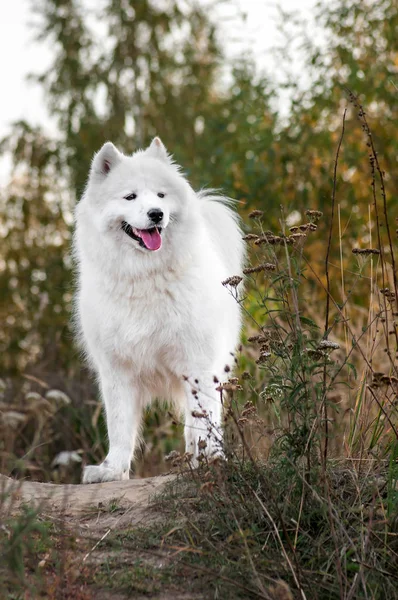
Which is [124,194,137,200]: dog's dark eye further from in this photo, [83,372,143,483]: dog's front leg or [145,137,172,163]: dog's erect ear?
[83,372,143,483]: dog's front leg

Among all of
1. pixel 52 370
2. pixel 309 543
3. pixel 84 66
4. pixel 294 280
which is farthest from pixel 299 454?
pixel 84 66

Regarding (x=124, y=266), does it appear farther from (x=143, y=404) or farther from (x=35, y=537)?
(x=35, y=537)

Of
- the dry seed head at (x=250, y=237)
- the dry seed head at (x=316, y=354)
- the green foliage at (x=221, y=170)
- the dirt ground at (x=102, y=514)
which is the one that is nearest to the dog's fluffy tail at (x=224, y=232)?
the green foliage at (x=221, y=170)

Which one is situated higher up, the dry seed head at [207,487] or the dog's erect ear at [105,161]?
the dog's erect ear at [105,161]

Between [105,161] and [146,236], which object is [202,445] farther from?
[105,161]

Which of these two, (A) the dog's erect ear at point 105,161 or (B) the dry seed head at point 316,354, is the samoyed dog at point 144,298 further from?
(B) the dry seed head at point 316,354

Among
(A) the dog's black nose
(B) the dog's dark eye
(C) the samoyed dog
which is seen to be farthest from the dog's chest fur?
(B) the dog's dark eye

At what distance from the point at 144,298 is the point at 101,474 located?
998 mm

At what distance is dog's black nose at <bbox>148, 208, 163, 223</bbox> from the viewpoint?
436cm

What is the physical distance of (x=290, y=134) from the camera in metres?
8.38

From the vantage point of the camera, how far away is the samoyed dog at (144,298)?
14.6 ft

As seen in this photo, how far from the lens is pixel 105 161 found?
15.5 feet

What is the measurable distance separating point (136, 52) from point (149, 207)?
9923 millimetres

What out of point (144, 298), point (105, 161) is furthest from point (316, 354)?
point (105, 161)
